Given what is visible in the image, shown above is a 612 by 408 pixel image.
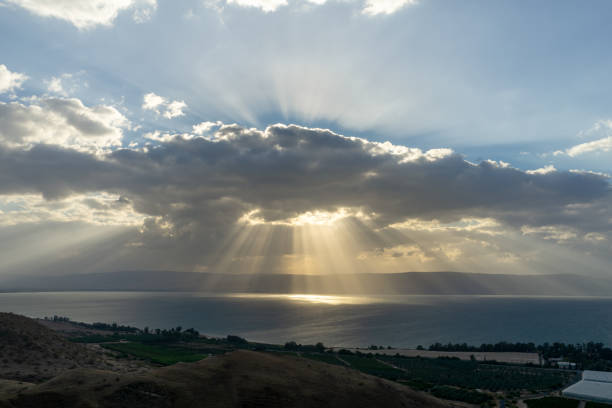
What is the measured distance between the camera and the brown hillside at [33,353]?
69375mm

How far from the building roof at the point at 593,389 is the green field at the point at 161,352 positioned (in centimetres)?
9031

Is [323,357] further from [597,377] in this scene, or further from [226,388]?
[226,388]

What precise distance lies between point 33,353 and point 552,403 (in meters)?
96.3

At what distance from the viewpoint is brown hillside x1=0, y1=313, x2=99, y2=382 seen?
69.4 meters

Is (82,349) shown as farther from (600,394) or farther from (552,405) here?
(600,394)

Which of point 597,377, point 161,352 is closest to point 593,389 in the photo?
point 597,377

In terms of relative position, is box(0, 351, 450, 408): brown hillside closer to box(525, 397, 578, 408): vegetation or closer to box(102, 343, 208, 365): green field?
box(525, 397, 578, 408): vegetation

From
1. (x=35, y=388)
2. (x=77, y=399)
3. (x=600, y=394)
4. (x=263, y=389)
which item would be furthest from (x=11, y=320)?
(x=600, y=394)

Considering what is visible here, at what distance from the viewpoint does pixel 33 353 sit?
77312mm

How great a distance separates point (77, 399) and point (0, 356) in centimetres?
4598

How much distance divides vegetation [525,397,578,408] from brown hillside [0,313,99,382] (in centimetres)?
8382

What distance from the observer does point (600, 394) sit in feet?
241

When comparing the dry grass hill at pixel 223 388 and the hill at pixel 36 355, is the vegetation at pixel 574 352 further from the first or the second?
the hill at pixel 36 355

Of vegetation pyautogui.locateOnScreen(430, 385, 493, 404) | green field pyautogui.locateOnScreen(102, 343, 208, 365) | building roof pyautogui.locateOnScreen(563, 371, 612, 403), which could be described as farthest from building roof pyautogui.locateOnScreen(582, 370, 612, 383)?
green field pyautogui.locateOnScreen(102, 343, 208, 365)
